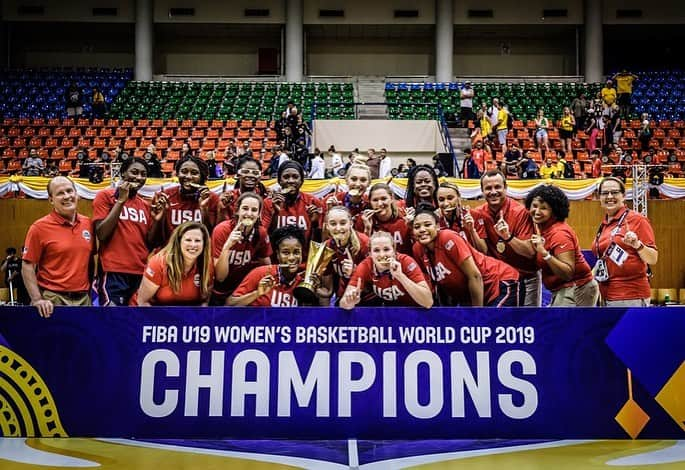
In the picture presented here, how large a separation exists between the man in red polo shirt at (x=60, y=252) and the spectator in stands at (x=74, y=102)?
1883 centimetres

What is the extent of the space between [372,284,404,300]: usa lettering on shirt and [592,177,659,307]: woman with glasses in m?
1.89

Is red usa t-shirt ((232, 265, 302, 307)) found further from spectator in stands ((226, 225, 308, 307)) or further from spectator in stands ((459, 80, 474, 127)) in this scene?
spectator in stands ((459, 80, 474, 127))

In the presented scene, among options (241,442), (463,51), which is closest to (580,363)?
(241,442)

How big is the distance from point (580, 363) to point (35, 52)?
2994cm

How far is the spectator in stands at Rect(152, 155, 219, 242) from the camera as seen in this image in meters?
5.20

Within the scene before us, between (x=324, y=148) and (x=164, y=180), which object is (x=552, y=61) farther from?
(x=164, y=180)

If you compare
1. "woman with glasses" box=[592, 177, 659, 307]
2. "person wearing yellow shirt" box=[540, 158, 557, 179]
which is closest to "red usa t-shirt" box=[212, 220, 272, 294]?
"woman with glasses" box=[592, 177, 659, 307]

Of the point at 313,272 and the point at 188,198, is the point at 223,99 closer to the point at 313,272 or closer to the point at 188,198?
the point at 188,198

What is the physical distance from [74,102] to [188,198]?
18979mm

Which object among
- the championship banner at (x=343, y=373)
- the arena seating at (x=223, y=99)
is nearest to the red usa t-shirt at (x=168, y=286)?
the championship banner at (x=343, y=373)

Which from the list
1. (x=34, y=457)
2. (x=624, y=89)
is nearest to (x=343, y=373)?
(x=34, y=457)

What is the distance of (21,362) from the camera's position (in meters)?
4.25

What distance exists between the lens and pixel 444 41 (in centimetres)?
2594

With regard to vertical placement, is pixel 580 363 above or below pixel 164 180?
below
